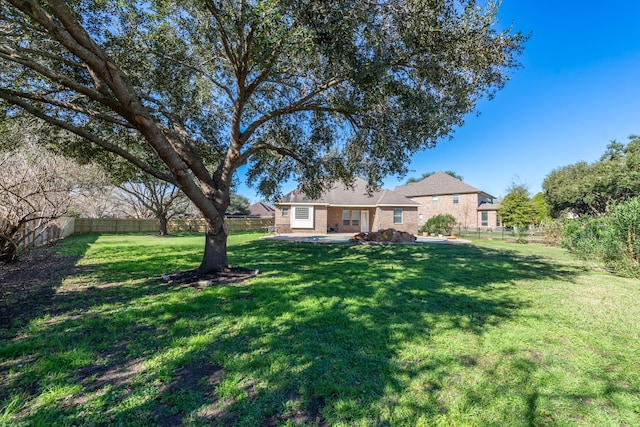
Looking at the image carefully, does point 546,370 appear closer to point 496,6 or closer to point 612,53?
point 496,6

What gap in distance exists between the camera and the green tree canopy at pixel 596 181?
59.6 feet

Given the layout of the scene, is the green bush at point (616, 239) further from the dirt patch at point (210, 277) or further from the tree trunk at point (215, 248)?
the tree trunk at point (215, 248)

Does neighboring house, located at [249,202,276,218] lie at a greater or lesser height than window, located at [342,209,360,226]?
greater

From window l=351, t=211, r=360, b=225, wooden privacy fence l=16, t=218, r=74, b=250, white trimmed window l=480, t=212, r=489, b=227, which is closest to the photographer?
wooden privacy fence l=16, t=218, r=74, b=250

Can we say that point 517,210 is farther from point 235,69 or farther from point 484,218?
point 235,69

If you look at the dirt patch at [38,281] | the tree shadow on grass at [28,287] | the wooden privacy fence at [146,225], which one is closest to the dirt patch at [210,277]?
the dirt patch at [38,281]

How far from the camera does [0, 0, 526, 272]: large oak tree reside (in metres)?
4.57

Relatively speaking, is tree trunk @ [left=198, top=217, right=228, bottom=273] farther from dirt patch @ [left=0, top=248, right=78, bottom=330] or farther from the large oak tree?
dirt patch @ [left=0, top=248, right=78, bottom=330]

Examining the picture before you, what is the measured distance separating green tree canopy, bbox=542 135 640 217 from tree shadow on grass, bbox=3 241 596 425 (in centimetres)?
1510

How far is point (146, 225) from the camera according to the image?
2639 centimetres

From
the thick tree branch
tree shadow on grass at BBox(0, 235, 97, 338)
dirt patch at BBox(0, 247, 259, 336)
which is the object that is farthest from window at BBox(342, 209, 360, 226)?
the thick tree branch

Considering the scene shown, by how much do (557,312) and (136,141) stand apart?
34.5ft

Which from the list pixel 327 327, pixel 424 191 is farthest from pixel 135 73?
pixel 424 191

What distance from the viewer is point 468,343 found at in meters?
3.27
